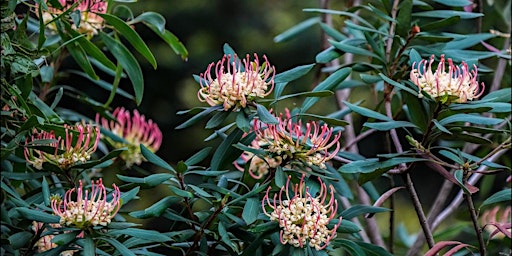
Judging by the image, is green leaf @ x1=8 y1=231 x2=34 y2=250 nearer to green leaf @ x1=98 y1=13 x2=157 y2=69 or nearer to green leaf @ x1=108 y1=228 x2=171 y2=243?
green leaf @ x1=108 y1=228 x2=171 y2=243

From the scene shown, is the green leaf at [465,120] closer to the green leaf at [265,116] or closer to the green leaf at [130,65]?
the green leaf at [265,116]

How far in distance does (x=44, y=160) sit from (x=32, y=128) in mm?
61

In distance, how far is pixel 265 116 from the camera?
2.32 feet

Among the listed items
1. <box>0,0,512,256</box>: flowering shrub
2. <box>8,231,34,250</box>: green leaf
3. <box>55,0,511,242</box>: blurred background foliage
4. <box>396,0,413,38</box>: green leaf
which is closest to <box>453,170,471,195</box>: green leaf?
<box>0,0,512,256</box>: flowering shrub

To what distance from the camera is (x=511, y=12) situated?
137 centimetres

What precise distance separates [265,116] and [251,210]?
10 cm

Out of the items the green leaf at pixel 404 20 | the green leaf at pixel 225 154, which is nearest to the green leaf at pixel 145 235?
the green leaf at pixel 225 154

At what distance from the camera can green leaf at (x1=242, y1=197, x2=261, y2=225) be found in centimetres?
71

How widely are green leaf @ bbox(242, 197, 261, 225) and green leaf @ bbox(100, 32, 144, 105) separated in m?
0.25

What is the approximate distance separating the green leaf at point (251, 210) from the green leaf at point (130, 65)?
0.81ft

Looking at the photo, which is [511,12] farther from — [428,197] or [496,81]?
[428,197]

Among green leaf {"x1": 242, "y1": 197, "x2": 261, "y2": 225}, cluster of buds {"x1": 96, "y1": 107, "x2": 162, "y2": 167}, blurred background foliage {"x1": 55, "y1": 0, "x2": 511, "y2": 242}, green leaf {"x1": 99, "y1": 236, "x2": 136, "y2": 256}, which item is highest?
green leaf {"x1": 242, "y1": 197, "x2": 261, "y2": 225}

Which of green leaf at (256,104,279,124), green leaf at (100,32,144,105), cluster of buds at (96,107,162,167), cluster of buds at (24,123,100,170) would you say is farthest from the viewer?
cluster of buds at (96,107,162,167)

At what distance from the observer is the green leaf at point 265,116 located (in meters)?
0.70
